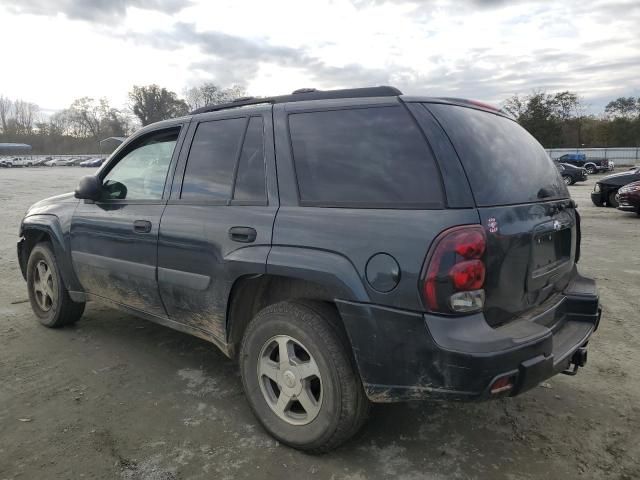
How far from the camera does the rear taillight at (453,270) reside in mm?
2156

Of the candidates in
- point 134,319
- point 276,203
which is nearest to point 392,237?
point 276,203

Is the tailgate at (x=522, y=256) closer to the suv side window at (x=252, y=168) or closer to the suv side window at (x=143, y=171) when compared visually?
the suv side window at (x=252, y=168)

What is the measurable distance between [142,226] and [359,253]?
1.89 metres

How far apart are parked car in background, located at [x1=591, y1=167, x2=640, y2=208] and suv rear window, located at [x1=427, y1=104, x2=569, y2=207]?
13795 mm

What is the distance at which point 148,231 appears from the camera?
11.4 ft

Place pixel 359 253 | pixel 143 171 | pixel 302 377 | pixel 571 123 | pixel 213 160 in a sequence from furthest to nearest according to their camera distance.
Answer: pixel 571 123 < pixel 143 171 < pixel 213 160 < pixel 302 377 < pixel 359 253

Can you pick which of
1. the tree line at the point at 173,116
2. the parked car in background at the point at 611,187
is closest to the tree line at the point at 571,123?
the tree line at the point at 173,116

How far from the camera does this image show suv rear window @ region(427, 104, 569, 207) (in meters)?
2.36

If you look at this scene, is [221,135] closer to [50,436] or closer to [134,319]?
[50,436]

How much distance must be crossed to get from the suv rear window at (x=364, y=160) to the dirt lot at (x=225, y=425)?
4.59ft

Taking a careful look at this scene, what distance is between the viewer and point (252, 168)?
2986 mm

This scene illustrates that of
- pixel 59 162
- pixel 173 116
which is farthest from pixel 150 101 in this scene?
pixel 173 116

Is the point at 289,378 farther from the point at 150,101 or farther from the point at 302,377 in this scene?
the point at 150,101

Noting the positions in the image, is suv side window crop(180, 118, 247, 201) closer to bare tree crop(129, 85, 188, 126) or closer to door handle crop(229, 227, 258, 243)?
door handle crop(229, 227, 258, 243)
